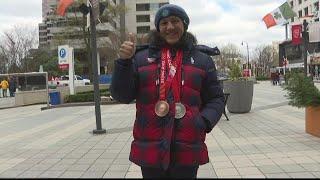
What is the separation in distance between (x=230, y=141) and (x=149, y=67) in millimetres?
6925

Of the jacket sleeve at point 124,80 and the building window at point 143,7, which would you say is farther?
the building window at point 143,7

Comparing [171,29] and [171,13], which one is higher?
[171,13]

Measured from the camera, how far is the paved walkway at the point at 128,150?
715 cm

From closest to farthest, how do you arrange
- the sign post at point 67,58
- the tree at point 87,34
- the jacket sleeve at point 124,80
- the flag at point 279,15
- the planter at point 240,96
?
the jacket sleeve at point 124,80 < the planter at point 240,96 < the flag at point 279,15 < the sign post at point 67,58 < the tree at point 87,34

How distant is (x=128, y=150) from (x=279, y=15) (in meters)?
14.5

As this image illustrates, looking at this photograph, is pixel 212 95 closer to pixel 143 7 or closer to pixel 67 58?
pixel 67 58

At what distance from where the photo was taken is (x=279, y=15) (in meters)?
22.1

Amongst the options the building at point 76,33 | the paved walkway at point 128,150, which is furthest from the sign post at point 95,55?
the building at point 76,33

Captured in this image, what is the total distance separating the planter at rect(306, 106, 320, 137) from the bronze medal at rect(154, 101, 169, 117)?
7.41 m

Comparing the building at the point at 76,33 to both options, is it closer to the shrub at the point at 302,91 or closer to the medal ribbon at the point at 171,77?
the shrub at the point at 302,91

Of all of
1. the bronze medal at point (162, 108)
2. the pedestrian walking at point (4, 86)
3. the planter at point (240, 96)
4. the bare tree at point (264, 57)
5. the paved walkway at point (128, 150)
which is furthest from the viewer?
the bare tree at point (264, 57)

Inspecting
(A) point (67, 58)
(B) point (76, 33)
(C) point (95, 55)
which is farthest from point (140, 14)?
(C) point (95, 55)

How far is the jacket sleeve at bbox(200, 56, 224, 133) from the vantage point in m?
3.40

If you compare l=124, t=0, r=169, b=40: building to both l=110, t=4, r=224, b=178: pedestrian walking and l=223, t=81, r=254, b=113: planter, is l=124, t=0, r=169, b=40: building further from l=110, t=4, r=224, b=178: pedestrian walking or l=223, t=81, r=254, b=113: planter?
l=110, t=4, r=224, b=178: pedestrian walking
